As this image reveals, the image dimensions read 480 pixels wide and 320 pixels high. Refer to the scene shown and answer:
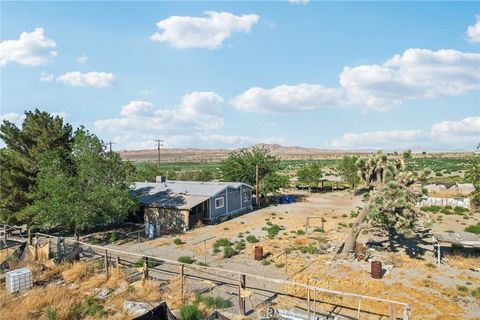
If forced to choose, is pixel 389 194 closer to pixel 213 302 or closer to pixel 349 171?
pixel 213 302

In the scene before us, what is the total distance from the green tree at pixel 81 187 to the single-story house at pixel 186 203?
490cm

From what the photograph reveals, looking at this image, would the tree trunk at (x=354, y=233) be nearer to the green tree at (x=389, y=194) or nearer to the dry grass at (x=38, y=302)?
the green tree at (x=389, y=194)

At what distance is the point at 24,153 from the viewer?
100ft

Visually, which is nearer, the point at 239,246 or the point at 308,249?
the point at 308,249

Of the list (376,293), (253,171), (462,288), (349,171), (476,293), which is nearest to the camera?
(476,293)

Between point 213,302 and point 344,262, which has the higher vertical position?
point 213,302

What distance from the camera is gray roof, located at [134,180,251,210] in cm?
3469

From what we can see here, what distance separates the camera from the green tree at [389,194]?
21734 mm

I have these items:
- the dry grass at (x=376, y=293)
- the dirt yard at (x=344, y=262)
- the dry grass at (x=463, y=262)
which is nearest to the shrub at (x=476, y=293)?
the dirt yard at (x=344, y=262)

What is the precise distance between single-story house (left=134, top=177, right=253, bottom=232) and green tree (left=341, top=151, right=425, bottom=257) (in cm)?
1556

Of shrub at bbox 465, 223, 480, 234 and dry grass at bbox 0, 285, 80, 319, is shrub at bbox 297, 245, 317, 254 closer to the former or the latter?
dry grass at bbox 0, 285, 80, 319

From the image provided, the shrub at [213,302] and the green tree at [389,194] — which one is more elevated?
the green tree at [389,194]

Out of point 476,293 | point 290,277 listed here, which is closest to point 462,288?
point 476,293

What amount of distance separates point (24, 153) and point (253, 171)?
26.1 metres
